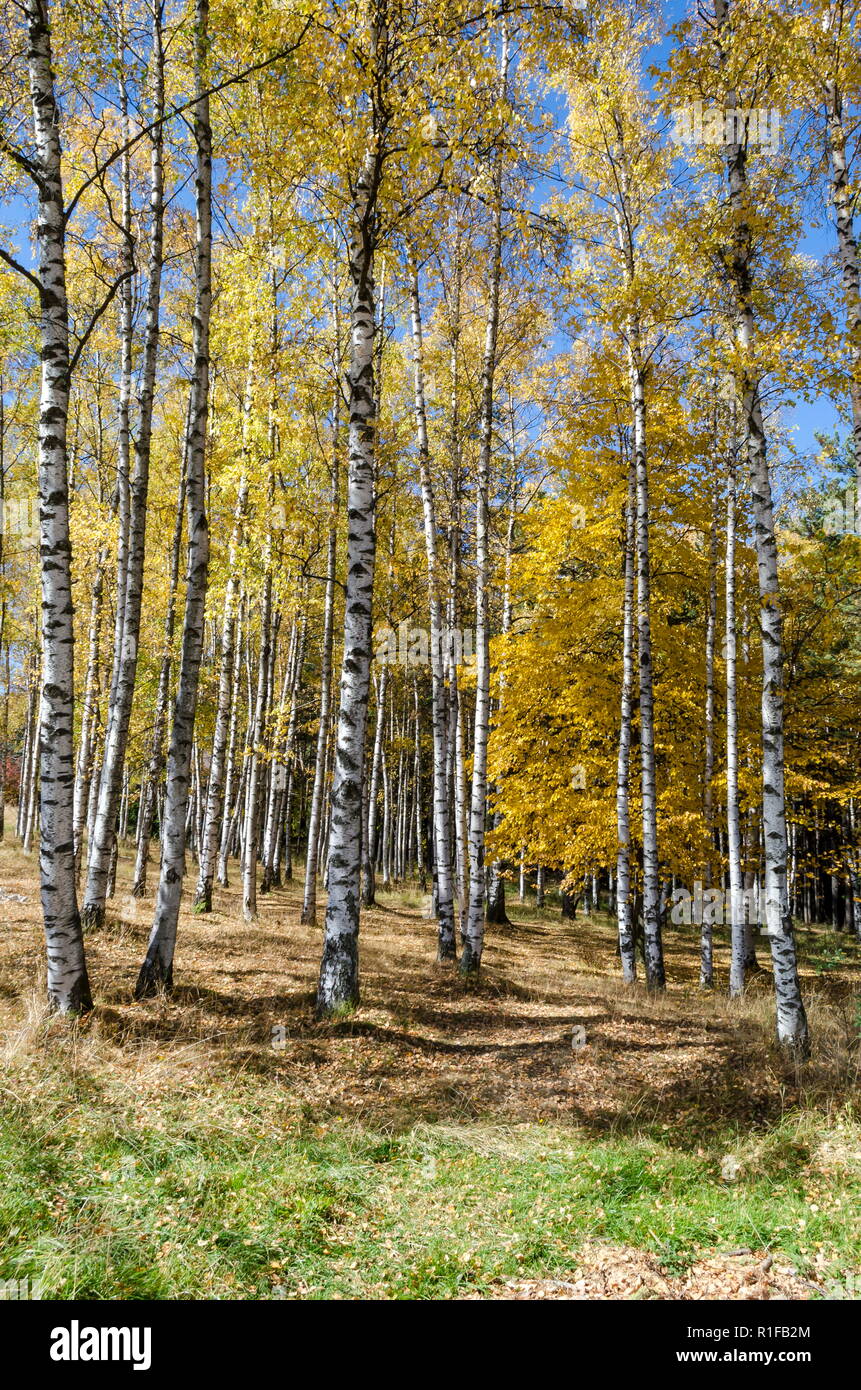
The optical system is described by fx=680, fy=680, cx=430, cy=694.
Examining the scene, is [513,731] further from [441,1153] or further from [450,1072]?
[441,1153]

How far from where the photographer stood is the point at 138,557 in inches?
370

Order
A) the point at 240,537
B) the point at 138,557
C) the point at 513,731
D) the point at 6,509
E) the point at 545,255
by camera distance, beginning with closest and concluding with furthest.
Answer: the point at 545,255 → the point at 138,557 → the point at 240,537 → the point at 513,731 → the point at 6,509

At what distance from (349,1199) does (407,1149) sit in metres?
0.70

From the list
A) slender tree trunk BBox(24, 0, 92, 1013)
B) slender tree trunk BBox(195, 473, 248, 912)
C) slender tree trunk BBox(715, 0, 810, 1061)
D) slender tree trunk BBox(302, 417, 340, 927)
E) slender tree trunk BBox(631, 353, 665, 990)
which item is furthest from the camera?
slender tree trunk BBox(302, 417, 340, 927)

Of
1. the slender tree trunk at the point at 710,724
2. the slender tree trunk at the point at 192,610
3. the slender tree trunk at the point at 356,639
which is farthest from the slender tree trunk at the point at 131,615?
the slender tree trunk at the point at 710,724

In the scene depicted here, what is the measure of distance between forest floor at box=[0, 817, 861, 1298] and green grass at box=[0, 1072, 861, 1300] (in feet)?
0.05

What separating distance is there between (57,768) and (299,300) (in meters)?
10.1

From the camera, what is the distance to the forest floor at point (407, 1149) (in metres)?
3.46

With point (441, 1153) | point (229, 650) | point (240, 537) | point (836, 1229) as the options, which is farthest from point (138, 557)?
point (836, 1229)

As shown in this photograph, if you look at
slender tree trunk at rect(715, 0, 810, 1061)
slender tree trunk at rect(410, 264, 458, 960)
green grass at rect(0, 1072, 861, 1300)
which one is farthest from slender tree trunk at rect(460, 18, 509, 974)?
green grass at rect(0, 1072, 861, 1300)

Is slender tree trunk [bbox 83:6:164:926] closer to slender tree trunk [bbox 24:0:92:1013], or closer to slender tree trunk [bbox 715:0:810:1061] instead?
slender tree trunk [bbox 24:0:92:1013]

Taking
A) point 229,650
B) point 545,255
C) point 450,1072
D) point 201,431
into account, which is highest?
point 545,255

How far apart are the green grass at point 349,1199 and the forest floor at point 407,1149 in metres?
0.02

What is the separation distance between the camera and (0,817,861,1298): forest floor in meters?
3.46
